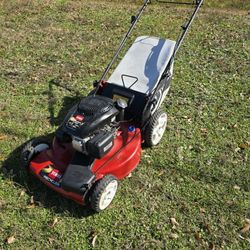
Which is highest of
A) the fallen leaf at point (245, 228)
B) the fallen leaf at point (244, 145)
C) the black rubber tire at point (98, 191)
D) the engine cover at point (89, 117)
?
the engine cover at point (89, 117)

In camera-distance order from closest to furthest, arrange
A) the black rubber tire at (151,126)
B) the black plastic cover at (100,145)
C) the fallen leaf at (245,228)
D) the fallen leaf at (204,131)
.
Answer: the black plastic cover at (100,145) < the fallen leaf at (245,228) < the black rubber tire at (151,126) < the fallen leaf at (204,131)

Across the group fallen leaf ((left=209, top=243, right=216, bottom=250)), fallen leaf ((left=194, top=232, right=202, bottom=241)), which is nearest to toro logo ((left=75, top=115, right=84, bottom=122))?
fallen leaf ((left=194, top=232, right=202, bottom=241))

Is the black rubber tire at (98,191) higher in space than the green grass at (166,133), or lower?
higher

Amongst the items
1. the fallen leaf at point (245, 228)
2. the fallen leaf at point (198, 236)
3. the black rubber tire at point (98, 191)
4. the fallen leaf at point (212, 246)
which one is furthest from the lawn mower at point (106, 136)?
the fallen leaf at point (245, 228)

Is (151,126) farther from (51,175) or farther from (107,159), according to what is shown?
(51,175)

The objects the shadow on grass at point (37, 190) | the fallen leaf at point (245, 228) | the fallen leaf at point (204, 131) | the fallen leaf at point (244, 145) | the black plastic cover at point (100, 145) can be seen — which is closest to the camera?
the black plastic cover at point (100, 145)

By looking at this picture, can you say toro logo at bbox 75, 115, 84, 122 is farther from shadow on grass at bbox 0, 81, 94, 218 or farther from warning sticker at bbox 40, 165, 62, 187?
shadow on grass at bbox 0, 81, 94, 218

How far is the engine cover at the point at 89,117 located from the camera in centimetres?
364

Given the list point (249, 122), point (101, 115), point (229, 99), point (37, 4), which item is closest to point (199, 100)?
point (229, 99)

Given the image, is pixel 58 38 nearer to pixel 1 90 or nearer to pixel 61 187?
pixel 1 90

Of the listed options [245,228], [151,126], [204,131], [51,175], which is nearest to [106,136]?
[51,175]

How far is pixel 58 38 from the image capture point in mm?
7266

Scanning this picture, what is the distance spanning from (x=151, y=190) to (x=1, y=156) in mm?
1780

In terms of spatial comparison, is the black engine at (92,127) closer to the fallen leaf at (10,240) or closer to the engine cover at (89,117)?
the engine cover at (89,117)
